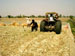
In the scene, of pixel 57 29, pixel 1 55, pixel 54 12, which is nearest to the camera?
pixel 1 55

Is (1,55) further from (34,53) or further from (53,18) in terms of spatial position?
(53,18)

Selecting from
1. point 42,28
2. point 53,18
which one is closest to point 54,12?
point 53,18

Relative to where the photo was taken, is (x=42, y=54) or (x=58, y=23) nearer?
(x=42, y=54)

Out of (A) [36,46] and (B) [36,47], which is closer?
(B) [36,47]

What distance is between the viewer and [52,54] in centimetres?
655

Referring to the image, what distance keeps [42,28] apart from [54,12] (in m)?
1.71

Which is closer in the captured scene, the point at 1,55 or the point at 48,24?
the point at 1,55

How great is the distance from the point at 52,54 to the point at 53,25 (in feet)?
27.5

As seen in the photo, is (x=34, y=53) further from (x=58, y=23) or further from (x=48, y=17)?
(x=48, y=17)

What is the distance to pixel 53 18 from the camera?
47.9 ft

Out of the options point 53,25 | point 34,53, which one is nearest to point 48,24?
point 53,25

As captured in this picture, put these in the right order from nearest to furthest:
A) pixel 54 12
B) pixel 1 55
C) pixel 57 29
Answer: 1. pixel 1 55
2. pixel 57 29
3. pixel 54 12

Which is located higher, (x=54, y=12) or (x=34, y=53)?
(x=54, y=12)

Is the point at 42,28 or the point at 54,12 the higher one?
the point at 54,12
